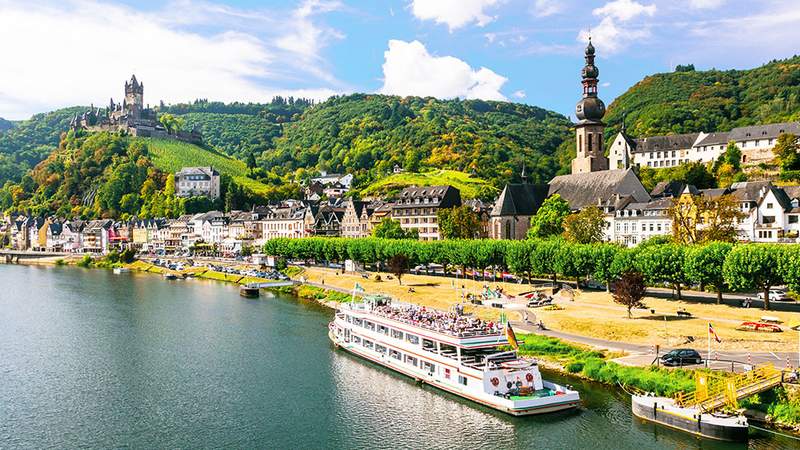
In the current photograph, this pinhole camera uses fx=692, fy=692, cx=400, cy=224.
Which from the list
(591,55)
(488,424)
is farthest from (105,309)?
(591,55)

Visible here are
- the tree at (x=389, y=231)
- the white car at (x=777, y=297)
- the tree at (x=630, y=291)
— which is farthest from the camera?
the tree at (x=389, y=231)

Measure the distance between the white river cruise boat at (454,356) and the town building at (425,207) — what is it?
247ft

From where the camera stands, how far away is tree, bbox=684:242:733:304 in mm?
64250

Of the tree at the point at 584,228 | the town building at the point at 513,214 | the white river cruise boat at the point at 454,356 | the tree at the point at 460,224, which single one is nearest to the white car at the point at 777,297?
the tree at the point at 584,228

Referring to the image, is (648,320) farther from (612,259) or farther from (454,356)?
(454,356)

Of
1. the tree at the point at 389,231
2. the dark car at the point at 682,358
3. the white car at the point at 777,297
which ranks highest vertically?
the tree at the point at 389,231

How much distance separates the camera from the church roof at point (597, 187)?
109 meters

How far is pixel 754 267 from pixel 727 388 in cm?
2581

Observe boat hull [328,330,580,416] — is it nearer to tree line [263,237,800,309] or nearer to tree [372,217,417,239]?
tree line [263,237,800,309]

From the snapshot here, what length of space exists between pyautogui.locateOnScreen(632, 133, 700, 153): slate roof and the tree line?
203 feet

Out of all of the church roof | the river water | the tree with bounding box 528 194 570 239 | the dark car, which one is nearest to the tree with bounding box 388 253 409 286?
the river water

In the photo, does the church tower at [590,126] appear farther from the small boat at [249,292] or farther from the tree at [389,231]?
the small boat at [249,292]

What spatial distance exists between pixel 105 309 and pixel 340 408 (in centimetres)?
5739

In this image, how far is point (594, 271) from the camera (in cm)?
7625
